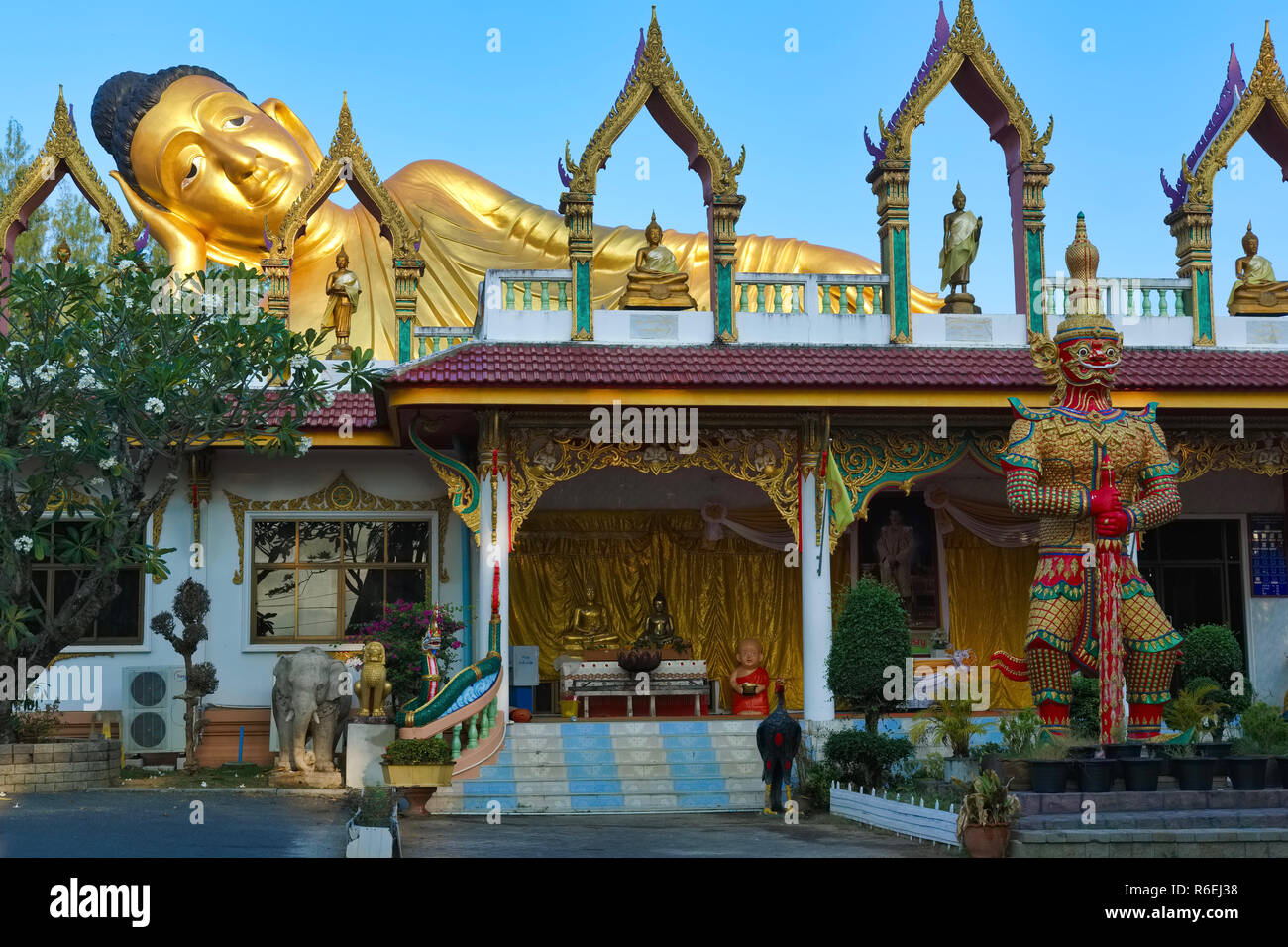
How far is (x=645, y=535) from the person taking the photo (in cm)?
1914

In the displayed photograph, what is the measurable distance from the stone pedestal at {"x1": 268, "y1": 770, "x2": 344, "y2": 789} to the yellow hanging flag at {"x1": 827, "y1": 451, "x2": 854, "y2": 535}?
558cm

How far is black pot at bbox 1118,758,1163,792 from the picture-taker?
37.4ft

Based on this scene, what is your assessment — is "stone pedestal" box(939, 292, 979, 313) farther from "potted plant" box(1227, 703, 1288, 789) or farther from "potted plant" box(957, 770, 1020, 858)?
"potted plant" box(957, 770, 1020, 858)

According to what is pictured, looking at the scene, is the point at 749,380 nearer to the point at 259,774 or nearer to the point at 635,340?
the point at 635,340

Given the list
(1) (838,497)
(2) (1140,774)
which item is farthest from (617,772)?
(2) (1140,774)

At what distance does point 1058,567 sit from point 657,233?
6.32 m

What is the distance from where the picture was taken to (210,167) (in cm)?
2348

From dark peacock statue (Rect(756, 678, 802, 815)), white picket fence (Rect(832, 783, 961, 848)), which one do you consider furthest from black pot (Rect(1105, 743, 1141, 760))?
dark peacock statue (Rect(756, 678, 802, 815))

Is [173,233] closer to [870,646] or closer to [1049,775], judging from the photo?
[870,646]

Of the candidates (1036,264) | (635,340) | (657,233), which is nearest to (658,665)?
(635,340)

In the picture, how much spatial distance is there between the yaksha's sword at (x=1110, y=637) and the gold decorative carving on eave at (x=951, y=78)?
219 inches

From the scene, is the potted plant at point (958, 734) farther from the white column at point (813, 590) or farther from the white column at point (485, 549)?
the white column at point (485, 549)

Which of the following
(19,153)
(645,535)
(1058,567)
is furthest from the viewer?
(19,153)

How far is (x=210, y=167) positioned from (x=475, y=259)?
13.4ft
